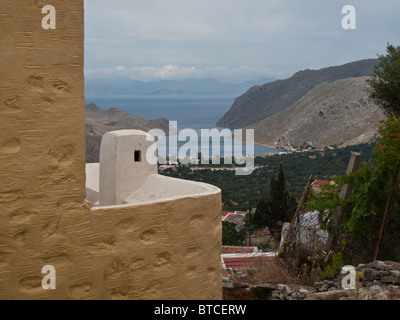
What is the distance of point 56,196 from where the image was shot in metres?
3.17

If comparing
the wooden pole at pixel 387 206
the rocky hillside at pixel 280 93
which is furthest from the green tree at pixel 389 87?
the rocky hillside at pixel 280 93

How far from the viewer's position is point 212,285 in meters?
4.02

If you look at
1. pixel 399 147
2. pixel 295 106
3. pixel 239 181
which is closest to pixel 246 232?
pixel 399 147

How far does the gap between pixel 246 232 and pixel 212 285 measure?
15540 millimetres

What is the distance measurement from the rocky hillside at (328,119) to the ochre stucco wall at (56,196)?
182 ft

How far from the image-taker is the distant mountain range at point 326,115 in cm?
6273

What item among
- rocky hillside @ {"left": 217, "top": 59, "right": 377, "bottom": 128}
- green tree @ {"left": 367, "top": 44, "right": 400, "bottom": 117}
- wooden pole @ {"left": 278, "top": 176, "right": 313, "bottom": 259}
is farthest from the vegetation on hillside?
rocky hillside @ {"left": 217, "top": 59, "right": 377, "bottom": 128}

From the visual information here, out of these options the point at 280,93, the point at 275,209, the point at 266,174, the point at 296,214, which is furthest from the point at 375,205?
the point at 280,93

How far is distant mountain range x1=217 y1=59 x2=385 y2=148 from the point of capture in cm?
6273

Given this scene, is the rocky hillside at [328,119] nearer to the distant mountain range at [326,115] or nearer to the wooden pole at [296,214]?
the distant mountain range at [326,115]

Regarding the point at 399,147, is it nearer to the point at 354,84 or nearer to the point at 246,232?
the point at 246,232

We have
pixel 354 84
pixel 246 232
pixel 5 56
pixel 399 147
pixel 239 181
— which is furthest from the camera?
pixel 354 84

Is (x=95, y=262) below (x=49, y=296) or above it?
above

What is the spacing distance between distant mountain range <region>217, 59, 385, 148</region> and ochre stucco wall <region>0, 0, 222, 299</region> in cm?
5414
